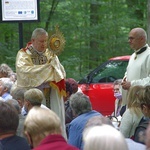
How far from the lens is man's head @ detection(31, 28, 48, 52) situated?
9.14 m

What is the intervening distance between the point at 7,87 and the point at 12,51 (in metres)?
8.37

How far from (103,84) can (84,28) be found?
4847 mm

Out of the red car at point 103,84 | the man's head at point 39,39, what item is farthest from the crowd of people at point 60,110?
the red car at point 103,84

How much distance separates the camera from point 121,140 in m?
3.72

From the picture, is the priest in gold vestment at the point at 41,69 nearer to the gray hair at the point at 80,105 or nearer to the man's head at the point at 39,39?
the man's head at the point at 39,39

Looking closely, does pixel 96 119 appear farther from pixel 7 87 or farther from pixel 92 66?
pixel 92 66

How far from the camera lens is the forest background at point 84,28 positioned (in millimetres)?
18125

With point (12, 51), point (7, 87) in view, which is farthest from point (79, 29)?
point (7, 87)

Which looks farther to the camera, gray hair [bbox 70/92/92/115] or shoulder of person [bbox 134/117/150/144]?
gray hair [bbox 70/92/92/115]

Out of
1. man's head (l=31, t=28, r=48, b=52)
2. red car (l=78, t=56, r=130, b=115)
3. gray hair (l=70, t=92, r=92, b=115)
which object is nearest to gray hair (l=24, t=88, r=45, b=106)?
gray hair (l=70, t=92, r=92, b=115)

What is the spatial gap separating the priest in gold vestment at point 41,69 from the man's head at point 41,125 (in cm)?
Result: 447

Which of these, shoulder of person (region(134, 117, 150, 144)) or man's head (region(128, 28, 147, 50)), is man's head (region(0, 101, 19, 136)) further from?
man's head (region(128, 28, 147, 50))

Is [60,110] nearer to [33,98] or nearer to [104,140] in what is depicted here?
[33,98]

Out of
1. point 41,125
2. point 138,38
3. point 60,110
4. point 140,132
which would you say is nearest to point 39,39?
point 60,110
